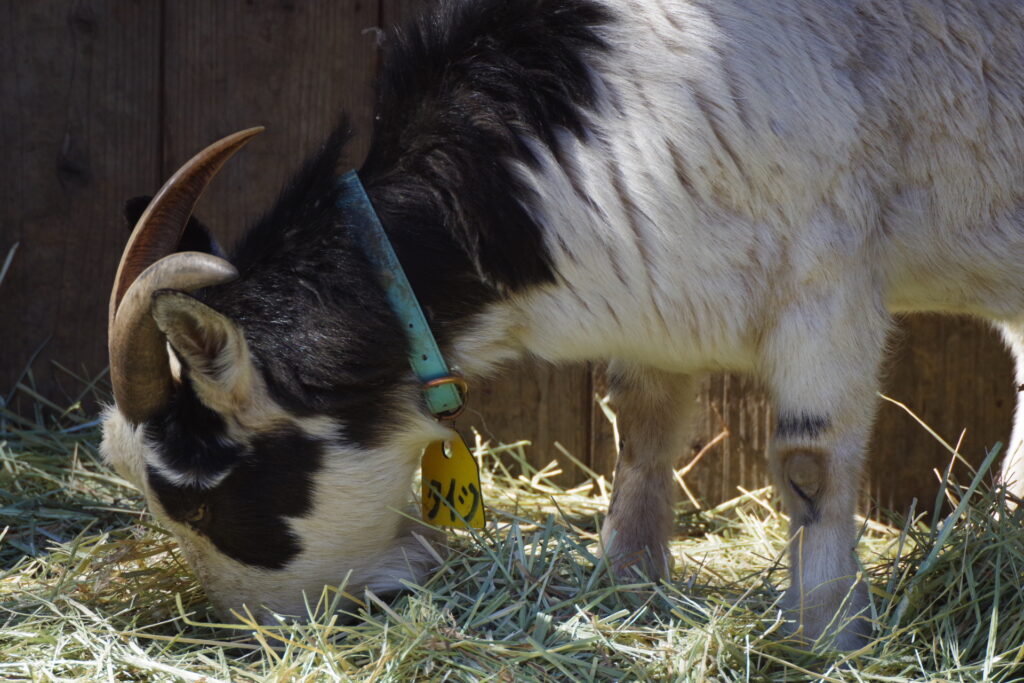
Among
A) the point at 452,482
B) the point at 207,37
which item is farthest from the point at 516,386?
the point at 207,37

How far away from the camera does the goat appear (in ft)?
8.36

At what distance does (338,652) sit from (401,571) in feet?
1.12

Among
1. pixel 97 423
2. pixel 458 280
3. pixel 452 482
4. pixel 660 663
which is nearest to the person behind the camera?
pixel 660 663

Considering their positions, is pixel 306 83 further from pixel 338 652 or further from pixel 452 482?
pixel 338 652

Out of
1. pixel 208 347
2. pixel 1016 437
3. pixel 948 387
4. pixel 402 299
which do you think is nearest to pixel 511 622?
pixel 402 299

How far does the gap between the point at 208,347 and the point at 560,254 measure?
778 mm

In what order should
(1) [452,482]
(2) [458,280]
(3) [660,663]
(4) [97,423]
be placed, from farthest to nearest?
1. (4) [97,423]
2. (1) [452,482]
3. (2) [458,280]
4. (3) [660,663]

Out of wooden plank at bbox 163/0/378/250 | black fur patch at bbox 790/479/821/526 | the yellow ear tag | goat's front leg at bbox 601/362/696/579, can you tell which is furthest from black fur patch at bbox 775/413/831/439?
wooden plank at bbox 163/0/378/250

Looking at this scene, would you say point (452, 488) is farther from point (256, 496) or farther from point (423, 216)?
point (423, 216)

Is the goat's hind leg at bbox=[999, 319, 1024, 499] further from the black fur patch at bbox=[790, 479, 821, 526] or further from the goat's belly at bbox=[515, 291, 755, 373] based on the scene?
the goat's belly at bbox=[515, 291, 755, 373]

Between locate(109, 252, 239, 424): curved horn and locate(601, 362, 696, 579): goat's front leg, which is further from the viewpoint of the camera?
locate(601, 362, 696, 579): goat's front leg

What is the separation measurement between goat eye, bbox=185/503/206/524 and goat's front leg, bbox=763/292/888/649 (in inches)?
50.3

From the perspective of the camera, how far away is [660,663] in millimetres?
2465

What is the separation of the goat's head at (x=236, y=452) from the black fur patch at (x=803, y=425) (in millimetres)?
785
